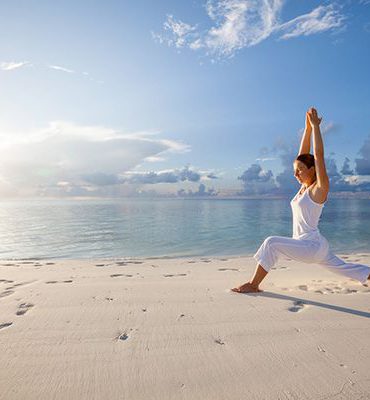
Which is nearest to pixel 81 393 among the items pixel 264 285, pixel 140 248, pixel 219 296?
pixel 219 296

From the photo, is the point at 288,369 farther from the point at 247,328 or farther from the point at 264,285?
the point at 264,285

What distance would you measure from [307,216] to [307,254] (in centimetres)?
54

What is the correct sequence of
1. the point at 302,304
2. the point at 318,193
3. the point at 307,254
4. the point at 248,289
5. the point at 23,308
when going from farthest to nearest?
1. the point at 248,289
2. the point at 307,254
3. the point at 318,193
4. the point at 302,304
5. the point at 23,308

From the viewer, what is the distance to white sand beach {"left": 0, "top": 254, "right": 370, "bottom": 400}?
96.7 inches

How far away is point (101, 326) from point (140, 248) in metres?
12.3

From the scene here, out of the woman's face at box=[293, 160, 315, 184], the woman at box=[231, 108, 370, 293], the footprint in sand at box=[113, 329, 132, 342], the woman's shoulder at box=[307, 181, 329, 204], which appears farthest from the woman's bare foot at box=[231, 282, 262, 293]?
the footprint in sand at box=[113, 329, 132, 342]

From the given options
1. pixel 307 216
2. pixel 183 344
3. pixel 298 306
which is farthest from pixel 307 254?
pixel 183 344

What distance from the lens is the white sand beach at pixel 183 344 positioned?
2455 mm

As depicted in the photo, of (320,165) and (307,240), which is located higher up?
(320,165)

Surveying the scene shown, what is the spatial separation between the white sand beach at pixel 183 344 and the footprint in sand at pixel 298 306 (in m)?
0.01

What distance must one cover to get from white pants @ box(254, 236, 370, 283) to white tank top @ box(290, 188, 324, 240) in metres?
0.11

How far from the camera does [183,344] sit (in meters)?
3.12

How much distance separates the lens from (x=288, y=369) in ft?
8.80

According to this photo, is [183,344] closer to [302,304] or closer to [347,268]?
[302,304]
